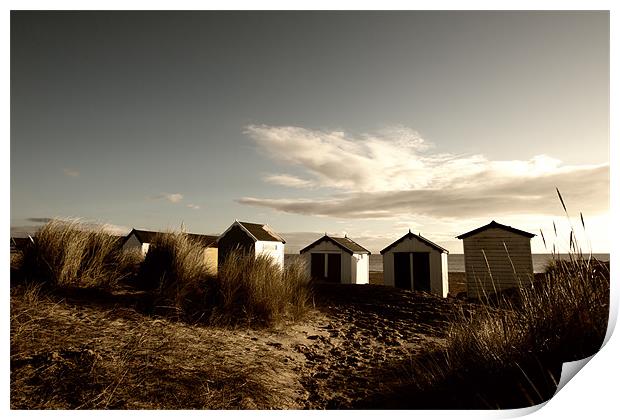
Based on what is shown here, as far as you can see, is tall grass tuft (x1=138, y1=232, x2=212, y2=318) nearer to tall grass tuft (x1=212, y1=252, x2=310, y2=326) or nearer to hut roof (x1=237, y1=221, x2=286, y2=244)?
tall grass tuft (x1=212, y1=252, x2=310, y2=326)

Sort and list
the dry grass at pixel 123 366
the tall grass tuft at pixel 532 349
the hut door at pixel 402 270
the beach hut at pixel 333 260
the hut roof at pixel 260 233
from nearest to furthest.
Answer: the dry grass at pixel 123 366
the tall grass tuft at pixel 532 349
the hut door at pixel 402 270
the hut roof at pixel 260 233
the beach hut at pixel 333 260

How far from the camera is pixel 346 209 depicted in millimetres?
3783

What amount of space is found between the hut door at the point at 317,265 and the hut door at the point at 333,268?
16 cm

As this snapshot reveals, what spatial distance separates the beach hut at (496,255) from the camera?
23.2 feet

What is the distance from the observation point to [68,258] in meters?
3.47

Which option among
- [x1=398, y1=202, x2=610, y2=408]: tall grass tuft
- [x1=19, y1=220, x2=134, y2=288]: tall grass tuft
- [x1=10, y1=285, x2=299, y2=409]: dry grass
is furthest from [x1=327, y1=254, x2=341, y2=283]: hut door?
[x1=398, y1=202, x2=610, y2=408]: tall grass tuft

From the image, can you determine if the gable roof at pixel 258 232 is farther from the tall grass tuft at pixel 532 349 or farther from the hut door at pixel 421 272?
the tall grass tuft at pixel 532 349

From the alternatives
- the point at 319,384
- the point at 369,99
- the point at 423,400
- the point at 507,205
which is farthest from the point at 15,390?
the point at 507,205

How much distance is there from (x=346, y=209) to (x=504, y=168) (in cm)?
145

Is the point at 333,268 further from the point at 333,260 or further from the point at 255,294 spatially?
the point at 255,294

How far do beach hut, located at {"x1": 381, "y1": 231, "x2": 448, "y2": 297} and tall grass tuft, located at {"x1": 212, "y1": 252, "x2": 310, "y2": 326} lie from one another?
14.6 ft

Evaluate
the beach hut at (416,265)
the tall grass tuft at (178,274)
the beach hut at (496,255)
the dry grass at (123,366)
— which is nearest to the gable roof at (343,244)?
the beach hut at (416,265)

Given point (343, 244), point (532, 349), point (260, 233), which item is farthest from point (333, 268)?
point (532, 349)
